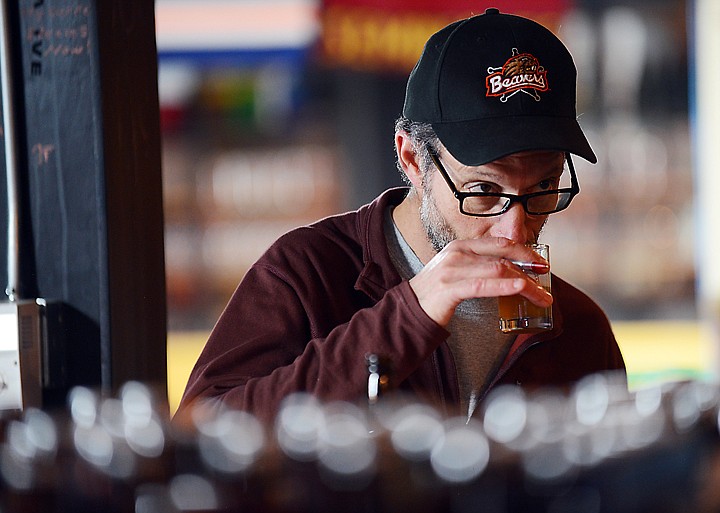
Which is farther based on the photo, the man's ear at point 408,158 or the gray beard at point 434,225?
the man's ear at point 408,158

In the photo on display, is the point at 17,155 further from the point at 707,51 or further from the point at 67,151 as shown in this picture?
the point at 707,51

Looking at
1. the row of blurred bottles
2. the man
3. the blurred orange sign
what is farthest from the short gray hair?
the blurred orange sign

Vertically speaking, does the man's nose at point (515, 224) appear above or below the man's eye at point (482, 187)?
below

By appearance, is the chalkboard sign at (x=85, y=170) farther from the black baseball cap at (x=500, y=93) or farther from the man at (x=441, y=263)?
the black baseball cap at (x=500, y=93)

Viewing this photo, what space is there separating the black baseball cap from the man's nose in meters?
0.11

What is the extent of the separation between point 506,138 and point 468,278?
313 mm

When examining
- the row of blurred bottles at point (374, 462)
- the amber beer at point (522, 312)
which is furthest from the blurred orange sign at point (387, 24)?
the row of blurred bottles at point (374, 462)

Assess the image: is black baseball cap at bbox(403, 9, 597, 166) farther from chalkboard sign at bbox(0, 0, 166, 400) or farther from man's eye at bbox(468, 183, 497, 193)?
chalkboard sign at bbox(0, 0, 166, 400)

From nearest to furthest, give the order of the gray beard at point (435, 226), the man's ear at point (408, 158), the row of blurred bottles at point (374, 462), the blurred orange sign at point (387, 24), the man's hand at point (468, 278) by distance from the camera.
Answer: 1. the row of blurred bottles at point (374, 462)
2. the man's hand at point (468, 278)
3. the gray beard at point (435, 226)
4. the man's ear at point (408, 158)
5. the blurred orange sign at point (387, 24)

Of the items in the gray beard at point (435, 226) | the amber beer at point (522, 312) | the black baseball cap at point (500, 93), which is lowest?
the amber beer at point (522, 312)

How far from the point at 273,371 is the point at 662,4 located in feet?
17.4

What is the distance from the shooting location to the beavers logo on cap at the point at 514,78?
184 centimetres

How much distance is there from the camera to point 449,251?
1666 mm

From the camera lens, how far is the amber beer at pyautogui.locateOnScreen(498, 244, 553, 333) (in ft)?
5.95
